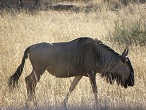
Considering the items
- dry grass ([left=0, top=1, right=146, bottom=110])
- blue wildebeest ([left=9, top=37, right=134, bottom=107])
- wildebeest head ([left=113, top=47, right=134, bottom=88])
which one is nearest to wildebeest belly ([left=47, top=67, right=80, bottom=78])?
blue wildebeest ([left=9, top=37, right=134, bottom=107])

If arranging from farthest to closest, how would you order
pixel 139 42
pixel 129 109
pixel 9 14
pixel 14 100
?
pixel 9 14
pixel 139 42
pixel 14 100
pixel 129 109

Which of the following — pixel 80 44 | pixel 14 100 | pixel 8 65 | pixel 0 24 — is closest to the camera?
pixel 14 100

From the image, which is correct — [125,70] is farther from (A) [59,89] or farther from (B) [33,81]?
(B) [33,81]

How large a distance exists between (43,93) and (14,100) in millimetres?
544

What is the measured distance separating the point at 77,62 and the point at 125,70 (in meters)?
0.76

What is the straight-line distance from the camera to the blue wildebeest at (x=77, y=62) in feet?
19.5

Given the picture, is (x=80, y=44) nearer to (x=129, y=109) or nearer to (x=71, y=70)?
(x=71, y=70)

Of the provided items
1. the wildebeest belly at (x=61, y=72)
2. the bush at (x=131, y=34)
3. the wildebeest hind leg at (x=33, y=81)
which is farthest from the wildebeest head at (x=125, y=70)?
the bush at (x=131, y=34)

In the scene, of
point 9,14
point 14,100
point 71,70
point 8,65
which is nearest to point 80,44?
point 71,70

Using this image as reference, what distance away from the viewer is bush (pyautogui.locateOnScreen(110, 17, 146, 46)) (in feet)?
33.1

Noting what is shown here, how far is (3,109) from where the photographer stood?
16.7 feet

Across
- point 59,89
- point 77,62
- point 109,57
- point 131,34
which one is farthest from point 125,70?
point 131,34

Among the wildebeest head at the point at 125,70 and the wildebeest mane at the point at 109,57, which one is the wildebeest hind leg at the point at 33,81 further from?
the wildebeest head at the point at 125,70

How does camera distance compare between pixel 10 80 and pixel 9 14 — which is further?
pixel 9 14
